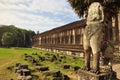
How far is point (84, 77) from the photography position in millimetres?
7508

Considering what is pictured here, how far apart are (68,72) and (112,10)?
19.7ft

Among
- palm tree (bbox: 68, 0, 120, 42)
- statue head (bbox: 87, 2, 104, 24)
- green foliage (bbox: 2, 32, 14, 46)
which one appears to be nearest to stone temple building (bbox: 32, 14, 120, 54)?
palm tree (bbox: 68, 0, 120, 42)

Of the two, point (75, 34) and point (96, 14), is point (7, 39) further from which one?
point (96, 14)

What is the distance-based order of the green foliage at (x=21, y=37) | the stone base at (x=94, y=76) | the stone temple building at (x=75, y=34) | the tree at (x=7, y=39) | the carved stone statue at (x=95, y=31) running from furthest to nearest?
1. the green foliage at (x=21, y=37)
2. the tree at (x=7, y=39)
3. the stone temple building at (x=75, y=34)
4. the carved stone statue at (x=95, y=31)
5. the stone base at (x=94, y=76)

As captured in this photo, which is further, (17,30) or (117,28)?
(17,30)

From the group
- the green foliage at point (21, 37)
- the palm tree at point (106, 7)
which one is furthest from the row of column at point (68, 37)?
the green foliage at point (21, 37)

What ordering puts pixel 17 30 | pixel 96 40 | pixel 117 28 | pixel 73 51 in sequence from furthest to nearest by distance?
pixel 17 30 < pixel 73 51 < pixel 117 28 < pixel 96 40

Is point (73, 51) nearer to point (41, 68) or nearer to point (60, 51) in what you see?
point (60, 51)

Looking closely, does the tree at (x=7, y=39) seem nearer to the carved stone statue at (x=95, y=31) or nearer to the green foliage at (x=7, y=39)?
the green foliage at (x=7, y=39)

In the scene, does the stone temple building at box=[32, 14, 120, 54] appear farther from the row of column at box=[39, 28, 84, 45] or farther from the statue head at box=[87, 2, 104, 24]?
the statue head at box=[87, 2, 104, 24]

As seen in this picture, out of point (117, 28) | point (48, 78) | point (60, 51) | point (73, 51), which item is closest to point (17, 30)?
point (60, 51)

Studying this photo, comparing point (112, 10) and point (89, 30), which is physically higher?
point (112, 10)

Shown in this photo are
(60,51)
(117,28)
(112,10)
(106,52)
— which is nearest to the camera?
(106,52)

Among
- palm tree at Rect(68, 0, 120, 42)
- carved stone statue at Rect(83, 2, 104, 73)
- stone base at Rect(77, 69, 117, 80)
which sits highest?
palm tree at Rect(68, 0, 120, 42)
